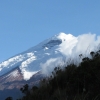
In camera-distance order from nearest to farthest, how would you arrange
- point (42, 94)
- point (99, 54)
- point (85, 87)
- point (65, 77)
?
point (85, 87) < point (42, 94) < point (65, 77) < point (99, 54)

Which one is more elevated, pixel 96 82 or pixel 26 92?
pixel 26 92

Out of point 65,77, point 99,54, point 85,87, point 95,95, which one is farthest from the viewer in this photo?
point 99,54

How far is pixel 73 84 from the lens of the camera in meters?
8.82

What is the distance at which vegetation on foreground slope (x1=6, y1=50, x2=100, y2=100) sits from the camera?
8.14 m

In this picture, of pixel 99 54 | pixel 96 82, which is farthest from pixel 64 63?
pixel 96 82

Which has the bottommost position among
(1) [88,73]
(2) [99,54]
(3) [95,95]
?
(3) [95,95]

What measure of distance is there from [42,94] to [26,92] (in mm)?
1221

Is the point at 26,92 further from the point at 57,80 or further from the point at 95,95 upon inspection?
the point at 95,95

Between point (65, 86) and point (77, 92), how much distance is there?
0.58m

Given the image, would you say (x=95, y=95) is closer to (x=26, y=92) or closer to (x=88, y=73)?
(x=88, y=73)

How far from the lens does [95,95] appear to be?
306 inches

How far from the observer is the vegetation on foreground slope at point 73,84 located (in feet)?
26.7

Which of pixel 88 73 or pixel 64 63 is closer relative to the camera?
pixel 88 73

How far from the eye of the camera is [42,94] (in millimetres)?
9031
